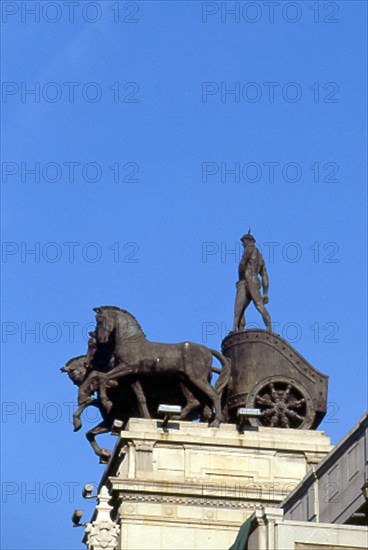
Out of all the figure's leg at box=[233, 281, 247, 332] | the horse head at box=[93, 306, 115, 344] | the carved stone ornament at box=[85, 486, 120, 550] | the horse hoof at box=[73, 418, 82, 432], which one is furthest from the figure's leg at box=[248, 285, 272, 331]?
the carved stone ornament at box=[85, 486, 120, 550]

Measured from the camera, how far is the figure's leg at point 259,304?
66.2 metres

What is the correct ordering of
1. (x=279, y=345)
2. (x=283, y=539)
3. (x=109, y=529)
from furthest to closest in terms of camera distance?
1. (x=279, y=345)
2. (x=109, y=529)
3. (x=283, y=539)

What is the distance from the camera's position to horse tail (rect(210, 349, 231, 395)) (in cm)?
6381

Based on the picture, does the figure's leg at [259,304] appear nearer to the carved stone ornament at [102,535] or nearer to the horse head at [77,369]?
the horse head at [77,369]

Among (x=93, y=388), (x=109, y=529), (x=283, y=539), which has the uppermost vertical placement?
(x=93, y=388)

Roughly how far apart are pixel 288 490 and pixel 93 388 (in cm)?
711

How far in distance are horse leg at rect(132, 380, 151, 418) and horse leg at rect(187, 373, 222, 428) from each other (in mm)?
1709

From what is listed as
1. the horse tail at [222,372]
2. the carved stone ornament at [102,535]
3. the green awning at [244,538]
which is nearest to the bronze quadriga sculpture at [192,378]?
the horse tail at [222,372]

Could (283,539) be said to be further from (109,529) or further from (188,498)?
(188,498)

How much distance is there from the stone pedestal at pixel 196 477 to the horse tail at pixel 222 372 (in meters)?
1.45

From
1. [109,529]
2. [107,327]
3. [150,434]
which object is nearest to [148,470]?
[150,434]

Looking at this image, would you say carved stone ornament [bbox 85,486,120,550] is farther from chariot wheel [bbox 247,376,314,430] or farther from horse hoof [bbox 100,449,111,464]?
chariot wheel [bbox 247,376,314,430]

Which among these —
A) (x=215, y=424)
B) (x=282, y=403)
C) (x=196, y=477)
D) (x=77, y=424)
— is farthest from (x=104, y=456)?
(x=282, y=403)

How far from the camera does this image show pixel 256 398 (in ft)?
210
